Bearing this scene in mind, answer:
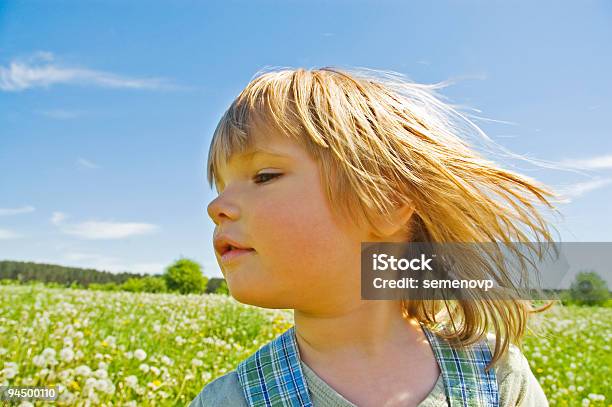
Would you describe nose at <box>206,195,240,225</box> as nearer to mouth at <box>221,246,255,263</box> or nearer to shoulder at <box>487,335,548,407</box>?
mouth at <box>221,246,255,263</box>

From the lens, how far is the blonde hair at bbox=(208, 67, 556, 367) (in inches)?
77.9

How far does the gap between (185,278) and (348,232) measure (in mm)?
25009

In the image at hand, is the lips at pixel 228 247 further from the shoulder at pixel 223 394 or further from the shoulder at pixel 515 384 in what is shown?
the shoulder at pixel 515 384

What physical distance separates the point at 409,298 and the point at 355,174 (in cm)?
60

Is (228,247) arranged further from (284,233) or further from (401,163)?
(401,163)

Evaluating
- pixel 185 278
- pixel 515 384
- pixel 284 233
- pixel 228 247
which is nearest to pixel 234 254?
pixel 228 247

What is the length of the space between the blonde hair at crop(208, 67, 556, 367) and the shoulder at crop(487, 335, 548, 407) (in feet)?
0.15

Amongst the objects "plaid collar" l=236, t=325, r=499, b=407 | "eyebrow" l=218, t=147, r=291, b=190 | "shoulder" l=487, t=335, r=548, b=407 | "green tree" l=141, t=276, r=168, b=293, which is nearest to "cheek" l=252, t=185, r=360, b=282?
"eyebrow" l=218, t=147, r=291, b=190

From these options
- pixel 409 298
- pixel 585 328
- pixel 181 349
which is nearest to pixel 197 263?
pixel 585 328

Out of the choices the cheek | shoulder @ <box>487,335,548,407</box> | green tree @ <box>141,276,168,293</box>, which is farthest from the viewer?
green tree @ <box>141,276,168,293</box>

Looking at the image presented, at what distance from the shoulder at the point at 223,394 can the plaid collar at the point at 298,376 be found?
0.02 metres

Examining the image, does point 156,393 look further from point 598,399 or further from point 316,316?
point 598,399

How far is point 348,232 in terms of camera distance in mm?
1938

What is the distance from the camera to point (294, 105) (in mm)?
2061
